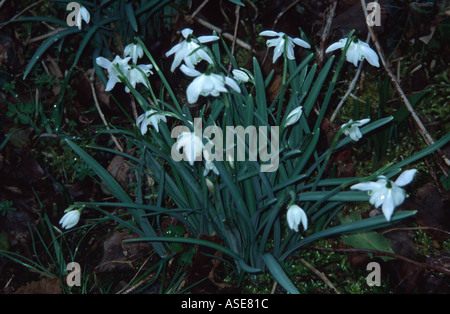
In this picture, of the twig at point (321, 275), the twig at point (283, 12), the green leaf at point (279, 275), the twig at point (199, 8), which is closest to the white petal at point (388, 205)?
the green leaf at point (279, 275)

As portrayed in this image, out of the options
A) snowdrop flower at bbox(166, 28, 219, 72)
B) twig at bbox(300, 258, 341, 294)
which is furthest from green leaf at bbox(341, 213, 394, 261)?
snowdrop flower at bbox(166, 28, 219, 72)

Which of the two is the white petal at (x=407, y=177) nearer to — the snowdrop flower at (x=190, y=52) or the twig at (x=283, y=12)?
the snowdrop flower at (x=190, y=52)

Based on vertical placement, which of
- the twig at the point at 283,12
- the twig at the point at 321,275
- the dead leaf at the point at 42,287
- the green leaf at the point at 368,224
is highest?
the twig at the point at 283,12

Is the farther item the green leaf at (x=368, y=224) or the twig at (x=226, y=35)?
the twig at (x=226, y=35)

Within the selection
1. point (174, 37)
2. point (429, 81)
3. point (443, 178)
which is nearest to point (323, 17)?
point (429, 81)

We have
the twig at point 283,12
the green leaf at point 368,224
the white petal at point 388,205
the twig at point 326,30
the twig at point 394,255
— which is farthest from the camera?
the twig at point 283,12

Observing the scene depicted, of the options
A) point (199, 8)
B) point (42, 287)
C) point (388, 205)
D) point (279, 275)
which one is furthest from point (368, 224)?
point (199, 8)

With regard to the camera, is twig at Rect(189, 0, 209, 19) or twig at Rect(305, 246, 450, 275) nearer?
twig at Rect(305, 246, 450, 275)

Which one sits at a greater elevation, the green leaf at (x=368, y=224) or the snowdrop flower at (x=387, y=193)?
the snowdrop flower at (x=387, y=193)

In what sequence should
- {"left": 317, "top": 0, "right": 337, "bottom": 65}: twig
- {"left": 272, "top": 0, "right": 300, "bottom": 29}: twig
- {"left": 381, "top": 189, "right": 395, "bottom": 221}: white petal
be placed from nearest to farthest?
{"left": 381, "top": 189, "right": 395, "bottom": 221}: white petal, {"left": 317, "top": 0, "right": 337, "bottom": 65}: twig, {"left": 272, "top": 0, "right": 300, "bottom": 29}: twig

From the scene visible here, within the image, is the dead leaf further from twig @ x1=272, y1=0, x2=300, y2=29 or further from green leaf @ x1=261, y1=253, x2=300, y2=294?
twig @ x1=272, y1=0, x2=300, y2=29

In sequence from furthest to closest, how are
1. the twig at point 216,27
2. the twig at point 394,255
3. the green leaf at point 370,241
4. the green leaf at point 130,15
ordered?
the twig at point 216,27
the green leaf at point 130,15
the green leaf at point 370,241
the twig at point 394,255
